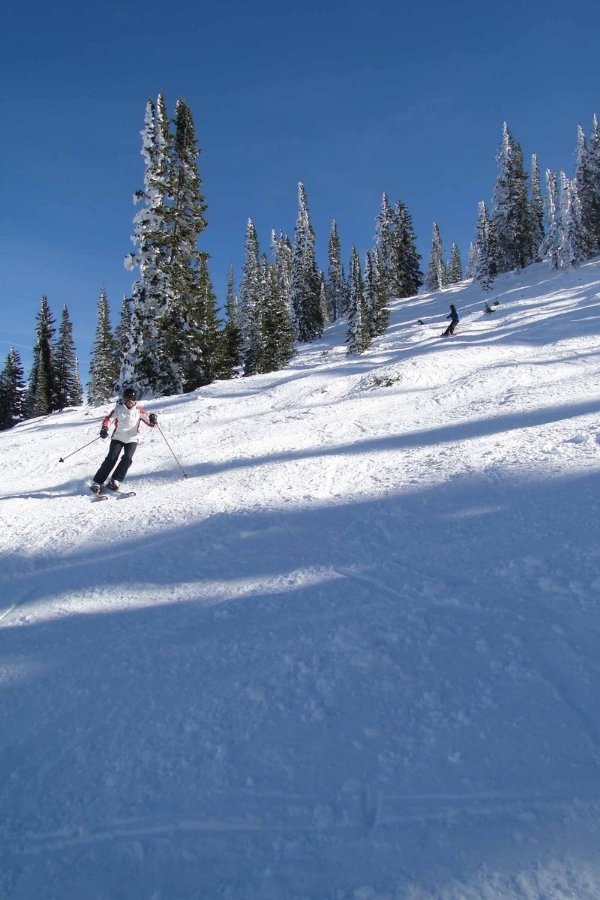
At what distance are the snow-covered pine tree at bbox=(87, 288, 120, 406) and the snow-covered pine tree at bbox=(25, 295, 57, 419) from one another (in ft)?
15.0

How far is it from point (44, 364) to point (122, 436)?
169 ft

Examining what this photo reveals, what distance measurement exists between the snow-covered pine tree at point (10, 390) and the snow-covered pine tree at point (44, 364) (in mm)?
4244

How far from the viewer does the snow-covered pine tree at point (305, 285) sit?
58.0 metres

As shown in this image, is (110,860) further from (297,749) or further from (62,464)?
(62,464)

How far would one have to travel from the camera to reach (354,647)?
3969 millimetres

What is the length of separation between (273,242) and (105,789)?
247 ft

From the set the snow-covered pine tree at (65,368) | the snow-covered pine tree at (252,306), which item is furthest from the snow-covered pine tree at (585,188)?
the snow-covered pine tree at (65,368)

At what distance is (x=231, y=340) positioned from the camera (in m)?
42.4

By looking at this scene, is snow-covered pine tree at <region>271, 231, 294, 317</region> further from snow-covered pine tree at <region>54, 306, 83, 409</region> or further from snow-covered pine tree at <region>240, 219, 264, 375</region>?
snow-covered pine tree at <region>54, 306, 83, 409</region>

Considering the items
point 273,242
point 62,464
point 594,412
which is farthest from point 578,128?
point 62,464

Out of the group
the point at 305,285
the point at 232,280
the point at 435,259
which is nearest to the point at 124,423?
the point at 305,285

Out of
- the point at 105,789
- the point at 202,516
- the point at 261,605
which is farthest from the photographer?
the point at 202,516

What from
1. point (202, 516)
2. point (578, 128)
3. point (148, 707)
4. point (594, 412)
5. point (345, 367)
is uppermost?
point (578, 128)

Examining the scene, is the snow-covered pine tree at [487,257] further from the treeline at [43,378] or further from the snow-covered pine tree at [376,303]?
the treeline at [43,378]
